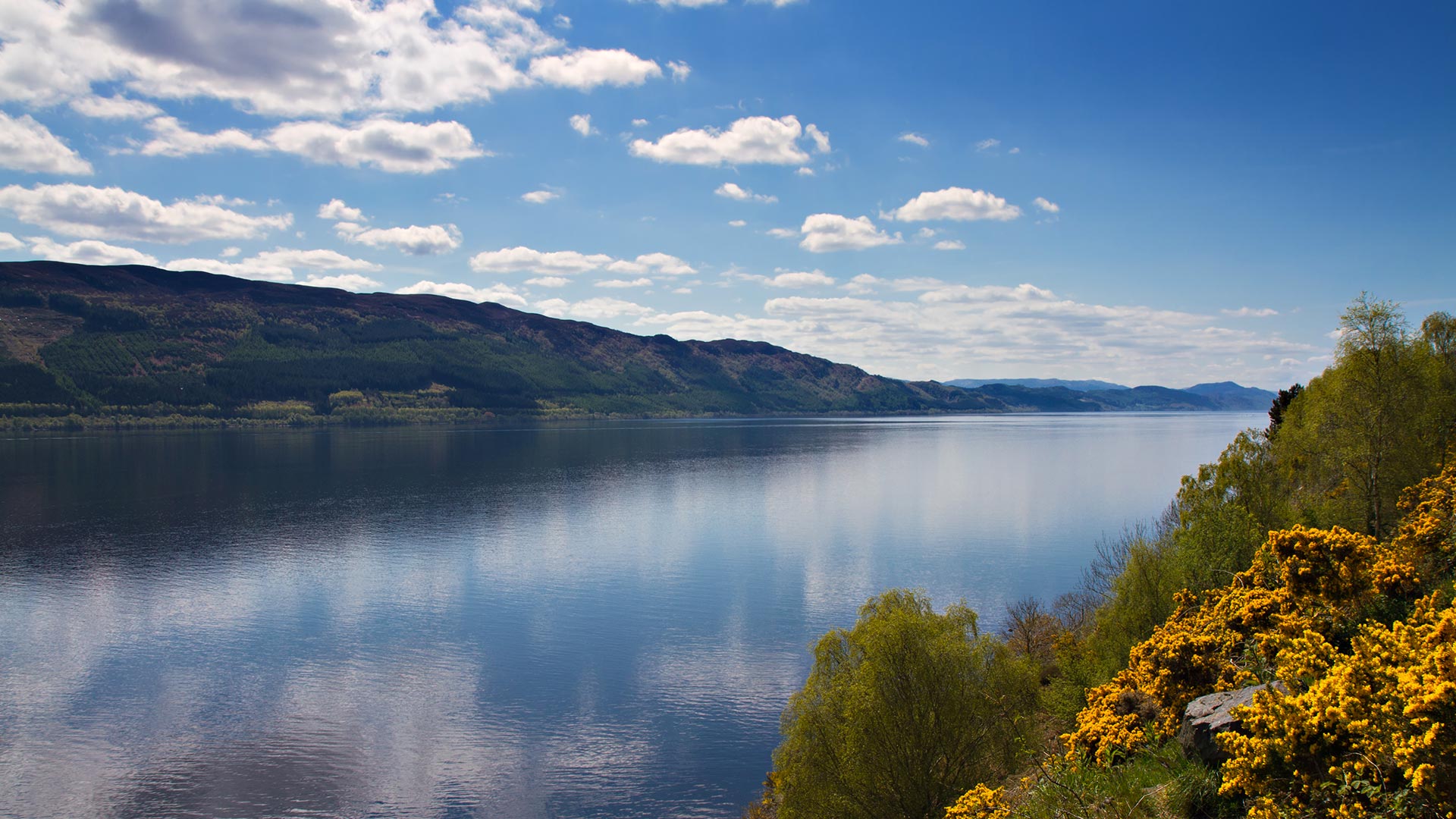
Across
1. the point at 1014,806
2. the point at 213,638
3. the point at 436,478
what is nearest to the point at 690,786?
the point at 1014,806

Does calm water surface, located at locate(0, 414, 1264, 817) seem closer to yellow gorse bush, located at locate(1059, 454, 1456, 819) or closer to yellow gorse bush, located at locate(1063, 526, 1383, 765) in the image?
yellow gorse bush, located at locate(1063, 526, 1383, 765)

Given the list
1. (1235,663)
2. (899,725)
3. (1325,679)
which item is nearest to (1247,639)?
(1235,663)

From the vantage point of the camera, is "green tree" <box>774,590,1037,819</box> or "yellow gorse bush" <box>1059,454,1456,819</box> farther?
"green tree" <box>774,590,1037,819</box>

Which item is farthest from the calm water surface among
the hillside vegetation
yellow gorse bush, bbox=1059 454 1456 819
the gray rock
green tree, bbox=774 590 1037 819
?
the gray rock

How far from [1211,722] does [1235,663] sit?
633 cm

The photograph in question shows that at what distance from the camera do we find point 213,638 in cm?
5184

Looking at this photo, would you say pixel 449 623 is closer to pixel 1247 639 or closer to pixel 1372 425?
pixel 1247 639

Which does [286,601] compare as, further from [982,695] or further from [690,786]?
[982,695]

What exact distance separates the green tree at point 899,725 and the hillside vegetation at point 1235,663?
3.4 inches

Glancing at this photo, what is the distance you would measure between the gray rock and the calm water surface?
69.2 feet

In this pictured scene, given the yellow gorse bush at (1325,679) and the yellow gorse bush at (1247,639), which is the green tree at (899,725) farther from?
the yellow gorse bush at (1247,639)

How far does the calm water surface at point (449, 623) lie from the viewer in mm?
34469

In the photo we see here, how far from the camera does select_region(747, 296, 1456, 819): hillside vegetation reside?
38.3ft

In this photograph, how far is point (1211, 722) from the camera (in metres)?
15.6
